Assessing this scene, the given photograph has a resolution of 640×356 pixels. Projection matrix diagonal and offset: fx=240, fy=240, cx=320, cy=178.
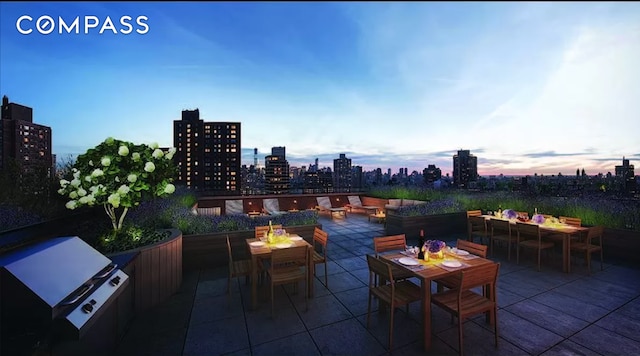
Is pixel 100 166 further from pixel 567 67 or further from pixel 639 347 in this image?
pixel 567 67

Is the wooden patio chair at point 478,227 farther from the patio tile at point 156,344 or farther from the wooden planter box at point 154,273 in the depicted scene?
the wooden planter box at point 154,273

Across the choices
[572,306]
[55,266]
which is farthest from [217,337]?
[572,306]

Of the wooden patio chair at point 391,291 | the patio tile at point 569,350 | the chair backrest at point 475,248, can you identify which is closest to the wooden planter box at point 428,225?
the chair backrest at point 475,248

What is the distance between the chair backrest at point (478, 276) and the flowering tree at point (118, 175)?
406cm

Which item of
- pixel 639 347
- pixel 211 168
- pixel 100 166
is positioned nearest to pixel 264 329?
pixel 100 166

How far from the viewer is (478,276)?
8.79 ft

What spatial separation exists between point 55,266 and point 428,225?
830cm

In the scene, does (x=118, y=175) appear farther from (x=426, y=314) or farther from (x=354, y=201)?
(x=354, y=201)

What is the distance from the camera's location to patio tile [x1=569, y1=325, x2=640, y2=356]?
2.63m

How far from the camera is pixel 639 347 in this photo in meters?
2.69

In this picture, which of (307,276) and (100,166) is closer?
(100,166)

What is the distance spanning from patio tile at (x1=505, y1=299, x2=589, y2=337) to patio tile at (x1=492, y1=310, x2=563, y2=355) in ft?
0.40

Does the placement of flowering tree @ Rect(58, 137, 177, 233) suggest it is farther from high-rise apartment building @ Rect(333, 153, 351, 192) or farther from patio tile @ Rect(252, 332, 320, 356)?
high-rise apartment building @ Rect(333, 153, 351, 192)

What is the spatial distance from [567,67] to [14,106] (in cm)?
4108
